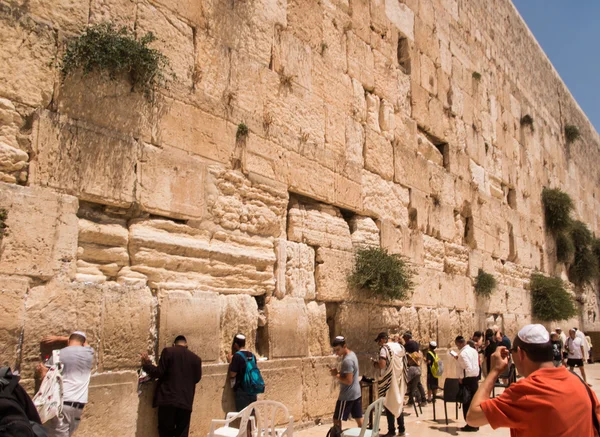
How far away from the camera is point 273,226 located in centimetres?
600

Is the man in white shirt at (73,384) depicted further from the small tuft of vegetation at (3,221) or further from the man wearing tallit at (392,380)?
the man wearing tallit at (392,380)

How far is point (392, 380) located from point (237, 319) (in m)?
1.75

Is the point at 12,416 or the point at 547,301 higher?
the point at 547,301

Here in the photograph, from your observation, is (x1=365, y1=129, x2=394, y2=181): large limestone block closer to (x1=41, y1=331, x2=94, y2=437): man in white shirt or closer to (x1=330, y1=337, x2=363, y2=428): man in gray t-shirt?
(x1=330, y1=337, x2=363, y2=428): man in gray t-shirt

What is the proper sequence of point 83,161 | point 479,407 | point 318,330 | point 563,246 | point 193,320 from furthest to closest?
point 563,246 < point 318,330 < point 193,320 < point 83,161 < point 479,407

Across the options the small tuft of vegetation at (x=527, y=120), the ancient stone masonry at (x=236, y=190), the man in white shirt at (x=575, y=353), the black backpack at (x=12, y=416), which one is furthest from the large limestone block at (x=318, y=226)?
the small tuft of vegetation at (x=527, y=120)

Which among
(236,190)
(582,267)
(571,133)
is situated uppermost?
(571,133)

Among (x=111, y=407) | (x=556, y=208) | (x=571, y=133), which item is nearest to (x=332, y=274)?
(x=111, y=407)

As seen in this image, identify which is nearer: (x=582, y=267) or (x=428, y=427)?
(x=428, y=427)

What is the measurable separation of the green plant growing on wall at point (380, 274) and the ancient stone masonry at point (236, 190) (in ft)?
0.47

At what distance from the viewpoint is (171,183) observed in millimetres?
4973

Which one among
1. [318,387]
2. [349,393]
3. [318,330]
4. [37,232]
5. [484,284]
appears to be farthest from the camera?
[484,284]

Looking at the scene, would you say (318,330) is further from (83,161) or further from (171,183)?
(83,161)

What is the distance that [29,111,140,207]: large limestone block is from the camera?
4129 mm
